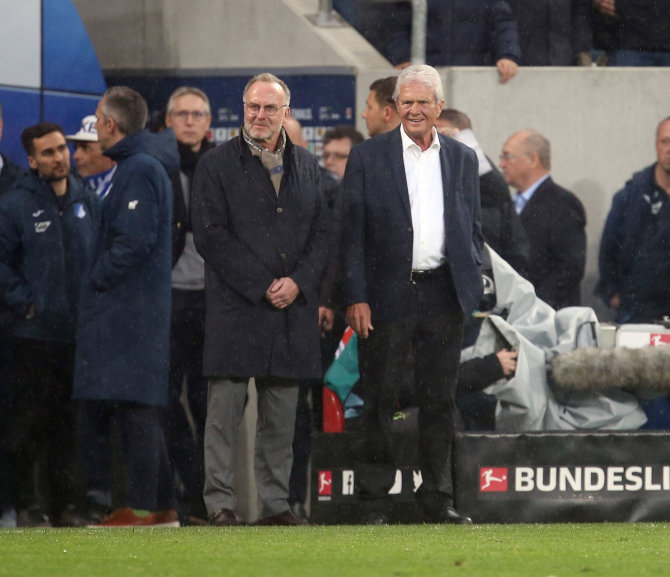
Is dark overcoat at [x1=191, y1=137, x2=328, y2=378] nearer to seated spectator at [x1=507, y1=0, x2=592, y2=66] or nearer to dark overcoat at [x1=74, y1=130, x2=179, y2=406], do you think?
dark overcoat at [x1=74, y1=130, x2=179, y2=406]

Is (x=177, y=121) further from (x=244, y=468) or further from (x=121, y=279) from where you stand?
(x=244, y=468)

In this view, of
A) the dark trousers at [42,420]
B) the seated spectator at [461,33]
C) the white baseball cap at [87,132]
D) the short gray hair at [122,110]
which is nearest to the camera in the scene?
the short gray hair at [122,110]

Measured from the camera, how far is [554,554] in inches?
217

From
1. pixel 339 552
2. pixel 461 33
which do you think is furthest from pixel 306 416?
pixel 461 33

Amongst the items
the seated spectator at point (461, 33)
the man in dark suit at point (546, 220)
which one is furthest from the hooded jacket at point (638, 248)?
the seated spectator at point (461, 33)

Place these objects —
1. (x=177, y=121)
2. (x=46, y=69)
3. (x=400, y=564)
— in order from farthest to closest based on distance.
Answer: (x=46, y=69) < (x=177, y=121) < (x=400, y=564)

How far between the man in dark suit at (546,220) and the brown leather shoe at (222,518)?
2.42 meters

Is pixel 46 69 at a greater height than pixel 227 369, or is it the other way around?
pixel 46 69

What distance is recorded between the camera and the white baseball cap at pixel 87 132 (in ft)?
29.2

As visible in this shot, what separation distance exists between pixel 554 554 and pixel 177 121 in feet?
12.1

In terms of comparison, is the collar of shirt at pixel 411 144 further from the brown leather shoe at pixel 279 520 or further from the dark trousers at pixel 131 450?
the dark trousers at pixel 131 450

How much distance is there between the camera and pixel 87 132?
29.4 ft

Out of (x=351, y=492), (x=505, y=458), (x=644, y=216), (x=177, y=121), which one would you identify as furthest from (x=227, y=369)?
(x=644, y=216)

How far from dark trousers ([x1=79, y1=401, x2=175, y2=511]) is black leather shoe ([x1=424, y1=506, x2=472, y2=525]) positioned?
4.64 feet
